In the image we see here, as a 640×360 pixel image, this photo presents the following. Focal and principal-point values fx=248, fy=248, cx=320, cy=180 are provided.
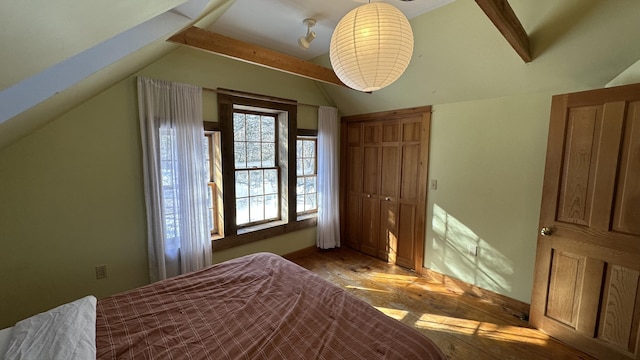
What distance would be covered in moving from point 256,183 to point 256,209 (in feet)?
1.17

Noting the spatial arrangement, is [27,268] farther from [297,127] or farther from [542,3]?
[542,3]

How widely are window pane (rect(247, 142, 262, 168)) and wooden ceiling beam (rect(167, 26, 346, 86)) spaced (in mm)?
1141

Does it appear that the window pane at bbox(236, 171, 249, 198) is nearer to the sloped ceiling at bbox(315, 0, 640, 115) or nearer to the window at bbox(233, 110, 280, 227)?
the window at bbox(233, 110, 280, 227)

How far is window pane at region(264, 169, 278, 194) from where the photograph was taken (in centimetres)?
344

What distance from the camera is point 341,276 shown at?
3.15 m

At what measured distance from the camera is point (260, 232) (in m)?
3.26

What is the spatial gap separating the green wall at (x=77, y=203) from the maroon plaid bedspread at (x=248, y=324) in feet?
3.37

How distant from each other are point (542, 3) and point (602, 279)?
204cm

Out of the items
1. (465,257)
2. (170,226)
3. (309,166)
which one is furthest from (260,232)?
(465,257)

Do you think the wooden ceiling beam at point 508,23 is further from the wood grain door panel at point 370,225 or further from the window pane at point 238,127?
the window pane at point 238,127

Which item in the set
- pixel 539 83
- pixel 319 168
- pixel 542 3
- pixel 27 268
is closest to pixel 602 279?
pixel 539 83

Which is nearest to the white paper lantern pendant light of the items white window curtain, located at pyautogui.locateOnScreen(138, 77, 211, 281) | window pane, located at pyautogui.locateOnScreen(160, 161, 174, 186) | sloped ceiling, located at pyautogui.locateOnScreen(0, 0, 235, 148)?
sloped ceiling, located at pyautogui.locateOnScreen(0, 0, 235, 148)

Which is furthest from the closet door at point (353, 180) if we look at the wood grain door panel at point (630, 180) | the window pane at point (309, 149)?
the wood grain door panel at point (630, 180)

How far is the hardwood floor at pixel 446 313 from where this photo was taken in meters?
1.96
